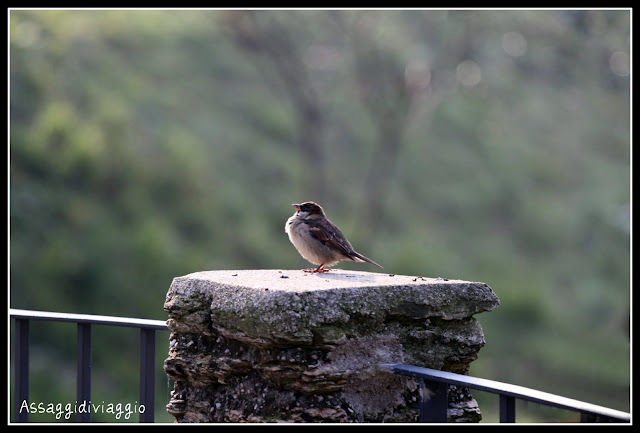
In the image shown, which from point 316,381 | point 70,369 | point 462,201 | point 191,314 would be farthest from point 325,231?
point 462,201

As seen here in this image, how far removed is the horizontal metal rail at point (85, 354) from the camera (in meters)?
3.14

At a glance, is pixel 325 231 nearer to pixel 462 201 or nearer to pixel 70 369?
pixel 70 369

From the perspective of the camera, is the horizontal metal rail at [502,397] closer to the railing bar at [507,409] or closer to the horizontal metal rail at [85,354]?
the railing bar at [507,409]

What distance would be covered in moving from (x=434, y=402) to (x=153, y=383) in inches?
46.8

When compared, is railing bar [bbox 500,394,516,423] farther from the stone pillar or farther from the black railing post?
the stone pillar

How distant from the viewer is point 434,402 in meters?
2.51

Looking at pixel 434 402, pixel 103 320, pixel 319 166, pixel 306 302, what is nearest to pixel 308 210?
pixel 103 320

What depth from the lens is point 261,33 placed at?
56.9 ft

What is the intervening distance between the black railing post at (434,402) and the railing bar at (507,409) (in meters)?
0.26

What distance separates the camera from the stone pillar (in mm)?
2539

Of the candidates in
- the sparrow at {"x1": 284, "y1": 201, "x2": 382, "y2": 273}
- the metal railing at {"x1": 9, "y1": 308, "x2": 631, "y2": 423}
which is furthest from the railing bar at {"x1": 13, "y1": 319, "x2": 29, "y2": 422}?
the sparrow at {"x1": 284, "y1": 201, "x2": 382, "y2": 273}

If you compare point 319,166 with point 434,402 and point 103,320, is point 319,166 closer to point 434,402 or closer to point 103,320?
point 103,320

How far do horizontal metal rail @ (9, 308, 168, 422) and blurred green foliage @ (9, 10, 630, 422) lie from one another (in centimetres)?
637

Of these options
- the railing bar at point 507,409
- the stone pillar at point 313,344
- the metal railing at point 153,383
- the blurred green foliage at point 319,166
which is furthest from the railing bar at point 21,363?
the blurred green foliage at point 319,166
